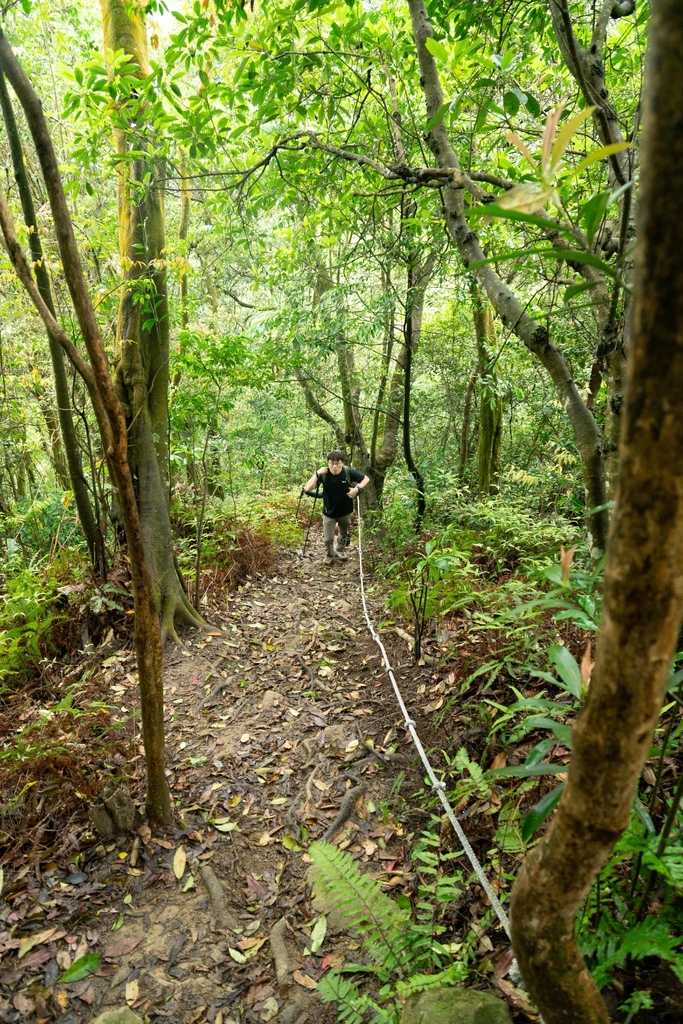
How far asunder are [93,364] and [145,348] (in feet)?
11.9

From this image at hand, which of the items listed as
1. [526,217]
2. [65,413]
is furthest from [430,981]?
[65,413]

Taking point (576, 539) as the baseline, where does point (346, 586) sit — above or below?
below

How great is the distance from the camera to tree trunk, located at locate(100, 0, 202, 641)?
5121 mm

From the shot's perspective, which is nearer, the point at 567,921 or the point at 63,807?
the point at 567,921

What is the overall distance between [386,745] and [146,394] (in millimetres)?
4071

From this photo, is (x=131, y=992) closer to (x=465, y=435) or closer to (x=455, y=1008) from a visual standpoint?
(x=455, y=1008)

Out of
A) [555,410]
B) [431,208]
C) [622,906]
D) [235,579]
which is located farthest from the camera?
[555,410]

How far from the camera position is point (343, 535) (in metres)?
8.97

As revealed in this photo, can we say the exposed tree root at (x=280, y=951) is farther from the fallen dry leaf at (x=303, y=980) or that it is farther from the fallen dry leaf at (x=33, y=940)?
the fallen dry leaf at (x=33, y=940)

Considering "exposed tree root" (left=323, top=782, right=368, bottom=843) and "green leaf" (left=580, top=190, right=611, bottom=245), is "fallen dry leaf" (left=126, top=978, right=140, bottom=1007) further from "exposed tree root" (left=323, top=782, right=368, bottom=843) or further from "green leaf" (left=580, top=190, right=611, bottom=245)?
"green leaf" (left=580, top=190, right=611, bottom=245)

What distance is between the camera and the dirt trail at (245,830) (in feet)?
8.08

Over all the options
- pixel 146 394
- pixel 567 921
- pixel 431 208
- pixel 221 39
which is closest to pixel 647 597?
pixel 567 921

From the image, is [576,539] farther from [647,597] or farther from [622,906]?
[647,597]

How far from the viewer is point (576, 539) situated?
5.13m
